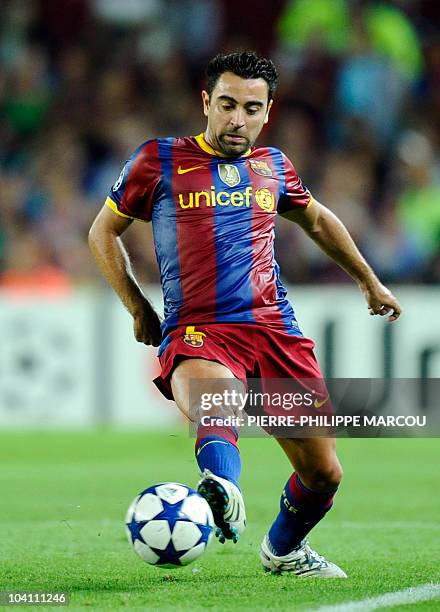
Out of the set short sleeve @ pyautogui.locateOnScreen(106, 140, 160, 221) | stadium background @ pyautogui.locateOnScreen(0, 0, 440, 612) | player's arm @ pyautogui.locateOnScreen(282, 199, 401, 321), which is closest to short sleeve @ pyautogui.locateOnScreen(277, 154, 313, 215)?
player's arm @ pyautogui.locateOnScreen(282, 199, 401, 321)

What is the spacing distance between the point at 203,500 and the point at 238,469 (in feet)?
0.63

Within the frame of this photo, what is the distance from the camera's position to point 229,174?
5.62 metres

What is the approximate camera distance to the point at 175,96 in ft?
50.1

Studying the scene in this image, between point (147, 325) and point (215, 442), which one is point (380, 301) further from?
point (215, 442)

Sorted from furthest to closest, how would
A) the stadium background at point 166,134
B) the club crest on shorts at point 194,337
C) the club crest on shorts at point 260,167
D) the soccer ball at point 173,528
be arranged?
the stadium background at point 166,134 → the club crest on shorts at point 260,167 → the club crest on shorts at point 194,337 → the soccer ball at point 173,528

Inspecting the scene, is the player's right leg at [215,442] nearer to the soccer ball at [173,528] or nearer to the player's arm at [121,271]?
the soccer ball at [173,528]

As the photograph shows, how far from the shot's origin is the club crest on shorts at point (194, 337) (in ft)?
17.4

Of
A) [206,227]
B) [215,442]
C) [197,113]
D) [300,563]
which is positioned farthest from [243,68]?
[197,113]

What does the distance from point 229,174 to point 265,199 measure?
18 centimetres

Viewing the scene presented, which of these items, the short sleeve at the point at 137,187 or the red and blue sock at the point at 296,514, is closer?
the short sleeve at the point at 137,187

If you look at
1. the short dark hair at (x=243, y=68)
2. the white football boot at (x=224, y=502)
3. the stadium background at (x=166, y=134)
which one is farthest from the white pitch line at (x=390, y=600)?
the stadium background at (x=166, y=134)

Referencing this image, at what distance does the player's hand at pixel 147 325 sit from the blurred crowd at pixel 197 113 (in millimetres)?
7467

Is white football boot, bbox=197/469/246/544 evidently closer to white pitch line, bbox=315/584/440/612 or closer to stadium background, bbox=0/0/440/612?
white pitch line, bbox=315/584/440/612

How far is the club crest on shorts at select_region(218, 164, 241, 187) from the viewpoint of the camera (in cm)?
561
